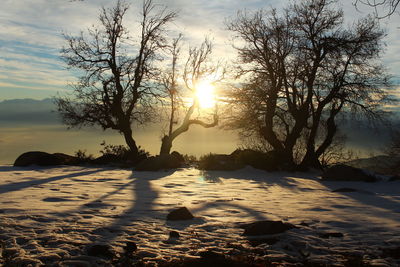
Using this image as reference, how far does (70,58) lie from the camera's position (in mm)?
21359

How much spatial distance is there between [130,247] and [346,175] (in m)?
11.7

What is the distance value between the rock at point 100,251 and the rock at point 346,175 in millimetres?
11539

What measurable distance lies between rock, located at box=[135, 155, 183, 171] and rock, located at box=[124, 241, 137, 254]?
35.8 ft

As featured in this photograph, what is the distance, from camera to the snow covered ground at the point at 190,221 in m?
5.18

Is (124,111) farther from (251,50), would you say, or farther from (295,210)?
(295,210)

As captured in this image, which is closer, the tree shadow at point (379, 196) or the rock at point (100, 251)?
the rock at point (100, 251)

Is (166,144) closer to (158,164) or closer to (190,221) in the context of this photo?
(158,164)

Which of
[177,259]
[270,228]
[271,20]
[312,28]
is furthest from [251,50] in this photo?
[177,259]

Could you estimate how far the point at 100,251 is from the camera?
5.05 metres

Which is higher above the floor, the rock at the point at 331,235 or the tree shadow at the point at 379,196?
the tree shadow at the point at 379,196

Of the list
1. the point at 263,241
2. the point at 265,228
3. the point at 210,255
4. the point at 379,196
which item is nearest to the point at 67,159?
the point at 379,196

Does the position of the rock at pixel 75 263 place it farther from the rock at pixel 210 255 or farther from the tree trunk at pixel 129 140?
the tree trunk at pixel 129 140

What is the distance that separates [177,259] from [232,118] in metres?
16.4

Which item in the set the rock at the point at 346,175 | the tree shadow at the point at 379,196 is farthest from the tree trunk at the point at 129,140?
the tree shadow at the point at 379,196
